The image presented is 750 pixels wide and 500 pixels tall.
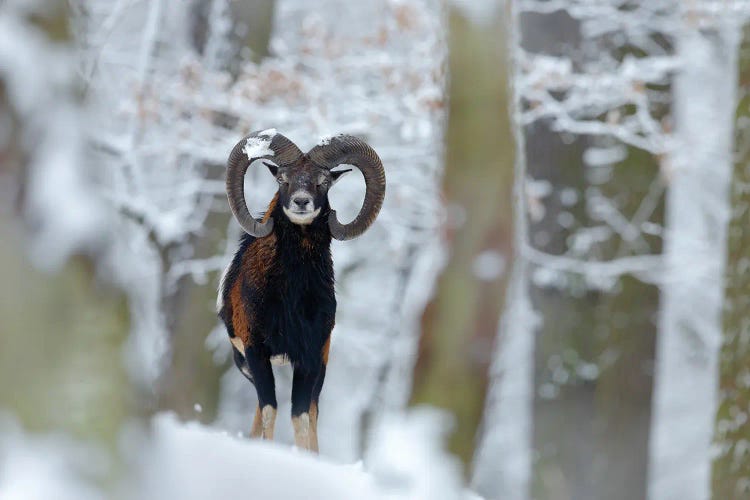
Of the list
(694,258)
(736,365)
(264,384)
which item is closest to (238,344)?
(264,384)

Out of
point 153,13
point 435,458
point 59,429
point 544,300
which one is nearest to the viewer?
point 59,429

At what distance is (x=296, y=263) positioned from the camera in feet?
16.5

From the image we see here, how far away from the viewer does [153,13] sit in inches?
440

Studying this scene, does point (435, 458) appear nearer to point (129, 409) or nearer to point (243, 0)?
point (129, 409)

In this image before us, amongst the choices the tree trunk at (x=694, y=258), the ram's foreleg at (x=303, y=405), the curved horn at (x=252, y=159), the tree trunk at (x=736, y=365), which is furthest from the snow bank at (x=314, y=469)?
the tree trunk at (x=694, y=258)

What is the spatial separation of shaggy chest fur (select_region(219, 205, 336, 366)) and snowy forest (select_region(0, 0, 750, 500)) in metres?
0.70

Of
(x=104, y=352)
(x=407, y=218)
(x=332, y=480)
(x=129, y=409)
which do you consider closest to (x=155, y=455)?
(x=129, y=409)

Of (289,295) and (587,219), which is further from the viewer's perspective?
(587,219)

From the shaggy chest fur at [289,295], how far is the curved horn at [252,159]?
Result: 141mm

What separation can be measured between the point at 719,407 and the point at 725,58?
8069 millimetres

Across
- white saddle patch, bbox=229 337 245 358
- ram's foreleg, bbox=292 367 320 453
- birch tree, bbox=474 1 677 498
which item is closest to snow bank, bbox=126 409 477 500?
ram's foreleg, bbox=292 367 320 453

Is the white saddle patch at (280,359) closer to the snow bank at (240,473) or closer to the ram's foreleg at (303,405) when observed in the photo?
the ram's foreleg at (303,405)

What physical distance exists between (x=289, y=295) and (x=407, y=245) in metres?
6.69

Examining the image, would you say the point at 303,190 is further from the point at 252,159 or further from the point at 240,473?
the point at 240,473
